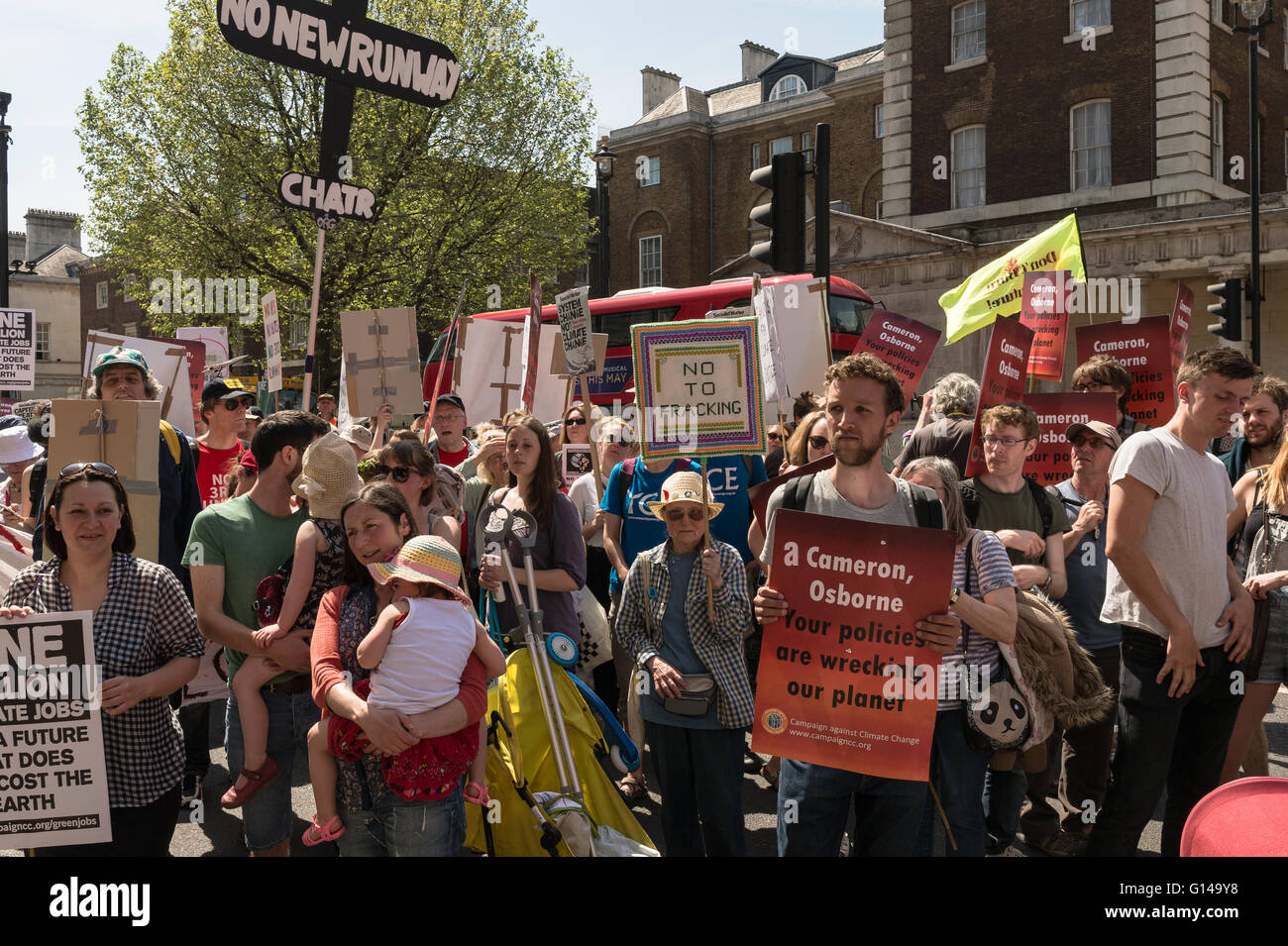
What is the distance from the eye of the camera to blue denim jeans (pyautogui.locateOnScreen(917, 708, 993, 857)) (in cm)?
381

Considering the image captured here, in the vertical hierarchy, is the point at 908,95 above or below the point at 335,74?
above

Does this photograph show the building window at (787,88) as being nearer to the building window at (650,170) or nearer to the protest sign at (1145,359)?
the building window at (650,170)

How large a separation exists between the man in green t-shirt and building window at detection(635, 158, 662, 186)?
1552 inches

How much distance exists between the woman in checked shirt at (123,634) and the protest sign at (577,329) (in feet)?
Result: 15.1

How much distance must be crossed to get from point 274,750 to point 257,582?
0.63m

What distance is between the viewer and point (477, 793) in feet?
11.8

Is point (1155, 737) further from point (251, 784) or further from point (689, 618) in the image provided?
point (251, 784)

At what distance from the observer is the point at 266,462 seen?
13.7ft

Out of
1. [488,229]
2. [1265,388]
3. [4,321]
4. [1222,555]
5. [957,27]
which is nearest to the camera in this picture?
[1222,555]

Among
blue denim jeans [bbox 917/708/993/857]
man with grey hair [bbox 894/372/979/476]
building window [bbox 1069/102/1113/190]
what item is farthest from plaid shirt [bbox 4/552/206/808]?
building window [bbox 1069/102/1113/190]

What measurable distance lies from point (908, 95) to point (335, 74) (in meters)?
24.8
